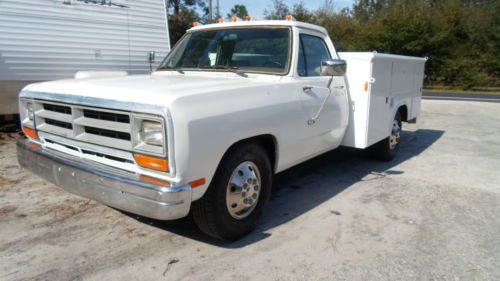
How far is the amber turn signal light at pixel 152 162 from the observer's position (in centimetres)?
288

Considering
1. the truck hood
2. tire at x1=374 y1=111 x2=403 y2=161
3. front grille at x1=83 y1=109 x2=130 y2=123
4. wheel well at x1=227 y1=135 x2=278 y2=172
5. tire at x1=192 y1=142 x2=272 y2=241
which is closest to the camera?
the truck hood

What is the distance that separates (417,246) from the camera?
3695mm

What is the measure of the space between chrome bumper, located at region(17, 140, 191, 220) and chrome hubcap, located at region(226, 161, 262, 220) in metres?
0.58

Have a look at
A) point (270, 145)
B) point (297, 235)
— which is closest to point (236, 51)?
point (270, 145)

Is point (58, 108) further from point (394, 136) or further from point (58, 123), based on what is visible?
point (394, 136)

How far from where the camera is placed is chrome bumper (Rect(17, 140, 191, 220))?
9.50 ft

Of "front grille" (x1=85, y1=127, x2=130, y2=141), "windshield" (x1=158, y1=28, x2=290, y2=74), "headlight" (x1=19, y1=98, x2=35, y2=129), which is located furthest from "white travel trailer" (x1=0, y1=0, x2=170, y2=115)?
"front grille" (x1=85, y1=127, x2=130, y2=141)

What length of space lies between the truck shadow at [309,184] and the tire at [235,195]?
0.19 m

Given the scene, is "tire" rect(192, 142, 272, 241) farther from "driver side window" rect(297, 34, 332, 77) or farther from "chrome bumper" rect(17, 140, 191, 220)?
"driver side window" rect(297, 34, 332, 77)

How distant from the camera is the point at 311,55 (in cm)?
468

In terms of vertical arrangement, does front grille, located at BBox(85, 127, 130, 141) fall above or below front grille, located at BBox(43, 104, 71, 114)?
below

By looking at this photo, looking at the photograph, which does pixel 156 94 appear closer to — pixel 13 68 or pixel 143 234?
pixel 143 234

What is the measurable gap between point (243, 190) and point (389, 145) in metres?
3.66

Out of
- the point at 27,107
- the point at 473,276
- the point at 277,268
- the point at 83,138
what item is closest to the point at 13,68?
the point at 27,107
